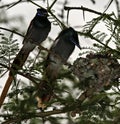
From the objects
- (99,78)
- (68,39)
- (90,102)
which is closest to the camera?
(90,102)

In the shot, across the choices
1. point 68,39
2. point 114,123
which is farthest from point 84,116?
point 68,39

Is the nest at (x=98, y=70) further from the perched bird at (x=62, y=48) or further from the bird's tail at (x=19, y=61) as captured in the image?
the bird's tail at (x=19, y=61)

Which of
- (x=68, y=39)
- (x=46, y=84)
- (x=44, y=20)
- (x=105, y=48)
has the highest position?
→ (x=44, y=20)

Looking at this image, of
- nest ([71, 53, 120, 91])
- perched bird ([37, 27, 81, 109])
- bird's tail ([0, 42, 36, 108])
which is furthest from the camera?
perched bird ([37, 27, 81, 109])

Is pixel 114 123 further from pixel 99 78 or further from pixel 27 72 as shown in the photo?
pixel 27 72

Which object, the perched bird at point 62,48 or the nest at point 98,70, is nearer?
the nest at point 98,70

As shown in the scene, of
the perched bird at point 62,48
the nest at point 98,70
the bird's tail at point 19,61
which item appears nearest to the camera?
the nest at point 98,70

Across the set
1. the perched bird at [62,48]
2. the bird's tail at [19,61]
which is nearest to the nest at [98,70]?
the perched bird at [62,48]

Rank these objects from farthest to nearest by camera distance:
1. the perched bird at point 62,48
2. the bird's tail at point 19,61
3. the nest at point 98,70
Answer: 1. the perched bird at point 62,48
2. the bird's tail at point 19,61
3. the nest at point 98,70

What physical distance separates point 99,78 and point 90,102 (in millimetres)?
655

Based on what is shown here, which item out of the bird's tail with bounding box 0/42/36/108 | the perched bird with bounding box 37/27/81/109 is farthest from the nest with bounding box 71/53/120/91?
the bird's tail with bounding box 0/42/36/108

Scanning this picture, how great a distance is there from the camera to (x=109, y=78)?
12.6 ft

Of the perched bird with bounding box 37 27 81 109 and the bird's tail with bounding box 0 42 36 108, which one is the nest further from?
the bird's tail with bounding box 0 42 36 108

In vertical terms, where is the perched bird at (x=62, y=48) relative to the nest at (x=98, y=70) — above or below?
above
